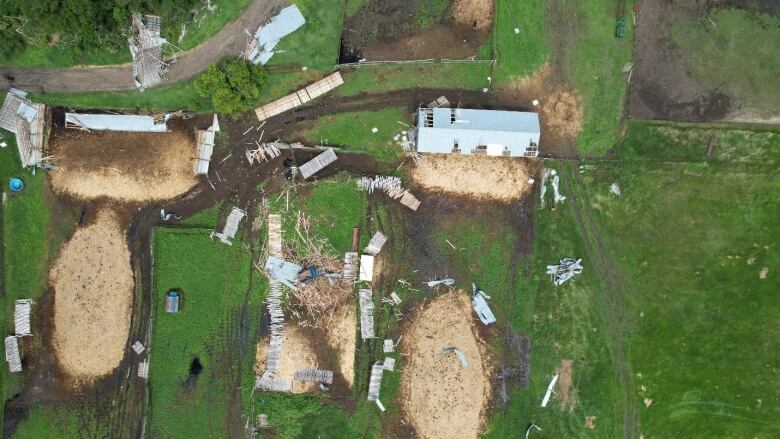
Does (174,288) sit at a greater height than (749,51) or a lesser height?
lesser

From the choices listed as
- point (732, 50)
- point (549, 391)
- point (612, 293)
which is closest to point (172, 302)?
point (549, 391)

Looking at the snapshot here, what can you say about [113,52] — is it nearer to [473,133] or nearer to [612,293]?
[473,133]

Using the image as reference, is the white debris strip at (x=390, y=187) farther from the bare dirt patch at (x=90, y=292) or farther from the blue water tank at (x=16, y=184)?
the blue water tank at (x=16, y=184)

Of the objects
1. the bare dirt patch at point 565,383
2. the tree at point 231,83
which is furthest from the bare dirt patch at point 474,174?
the bare dirt patch at point 565,383

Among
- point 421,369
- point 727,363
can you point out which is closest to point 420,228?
point 421,369

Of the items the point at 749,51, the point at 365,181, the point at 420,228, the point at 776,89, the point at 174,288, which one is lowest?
the point at 174,288

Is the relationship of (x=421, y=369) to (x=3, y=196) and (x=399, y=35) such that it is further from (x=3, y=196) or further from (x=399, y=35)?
(x=3, y=196)

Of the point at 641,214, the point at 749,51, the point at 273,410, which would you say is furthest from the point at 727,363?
the point at 273,410
